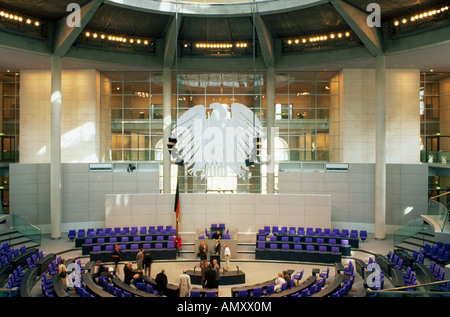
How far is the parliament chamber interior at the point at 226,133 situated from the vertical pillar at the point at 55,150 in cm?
8

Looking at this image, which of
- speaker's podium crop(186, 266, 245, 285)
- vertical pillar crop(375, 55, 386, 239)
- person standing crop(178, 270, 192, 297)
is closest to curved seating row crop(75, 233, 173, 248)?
speaker's podium crop(186, 266, 245, 285)

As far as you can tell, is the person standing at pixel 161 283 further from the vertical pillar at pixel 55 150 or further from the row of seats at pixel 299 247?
the vertical pillar at pixel 55 150

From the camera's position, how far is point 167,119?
70.6ft

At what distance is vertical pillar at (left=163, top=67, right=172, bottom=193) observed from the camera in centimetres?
2153

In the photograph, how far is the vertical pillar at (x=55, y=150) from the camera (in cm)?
1895

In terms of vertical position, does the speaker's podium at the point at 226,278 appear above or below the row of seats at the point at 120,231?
below

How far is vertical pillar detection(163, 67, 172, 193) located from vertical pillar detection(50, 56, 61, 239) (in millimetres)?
5709

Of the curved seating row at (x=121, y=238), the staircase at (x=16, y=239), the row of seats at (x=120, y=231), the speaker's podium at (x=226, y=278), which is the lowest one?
the speaker's podium at (x=226, y=278)

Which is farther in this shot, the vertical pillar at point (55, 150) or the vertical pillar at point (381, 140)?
the vertical pillar at point (381, 140)

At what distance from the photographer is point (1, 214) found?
19594 millimetres

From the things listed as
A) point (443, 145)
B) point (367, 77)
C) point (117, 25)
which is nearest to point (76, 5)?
point (117, 25)

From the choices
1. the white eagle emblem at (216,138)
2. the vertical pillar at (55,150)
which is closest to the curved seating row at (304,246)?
the white eagle emblem at (216,138)

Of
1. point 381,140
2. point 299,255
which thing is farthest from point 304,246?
point 381,140
